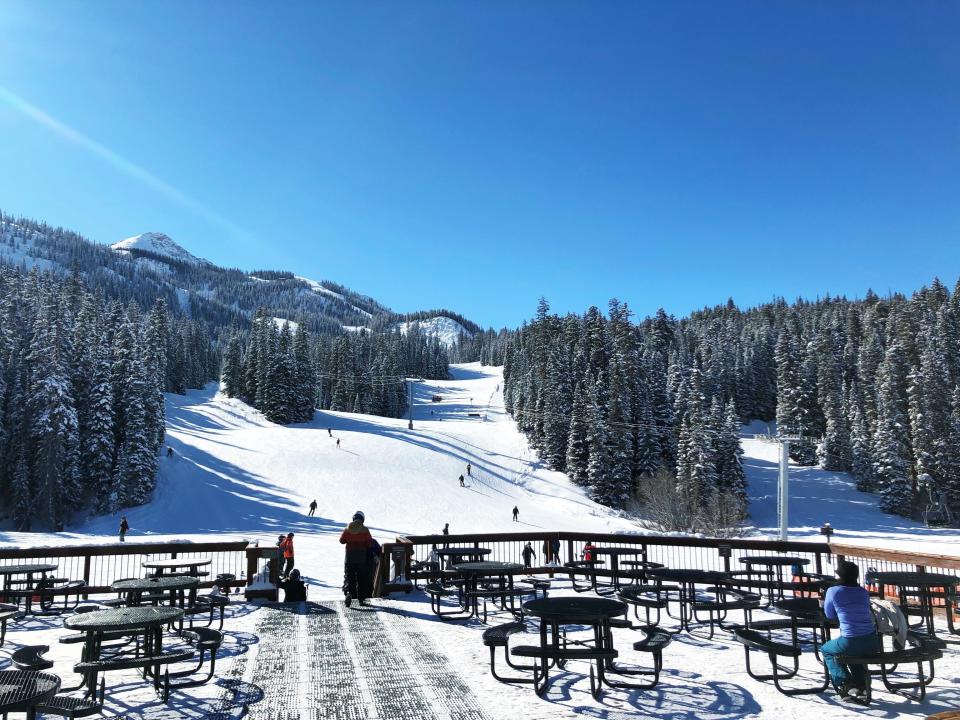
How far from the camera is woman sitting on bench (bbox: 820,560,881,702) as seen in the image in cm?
672

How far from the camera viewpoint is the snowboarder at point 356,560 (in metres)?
12.0

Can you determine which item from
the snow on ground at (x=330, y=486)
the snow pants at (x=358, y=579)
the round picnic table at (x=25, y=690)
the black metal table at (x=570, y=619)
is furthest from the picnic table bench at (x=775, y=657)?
the snow on ground at (x=330, y=486)

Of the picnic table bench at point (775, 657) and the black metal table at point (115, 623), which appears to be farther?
the black metal table at point (115, 623)

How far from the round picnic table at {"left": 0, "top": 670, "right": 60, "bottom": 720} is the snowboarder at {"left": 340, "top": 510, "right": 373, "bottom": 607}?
686cm

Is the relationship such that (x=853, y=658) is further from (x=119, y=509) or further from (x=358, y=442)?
(x=358, y=442)

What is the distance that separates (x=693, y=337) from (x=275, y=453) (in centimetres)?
8814

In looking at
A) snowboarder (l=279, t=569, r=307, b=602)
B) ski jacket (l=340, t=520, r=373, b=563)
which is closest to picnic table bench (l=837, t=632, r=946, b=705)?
ski jacket (l=340, t=520, r=373, b=563)

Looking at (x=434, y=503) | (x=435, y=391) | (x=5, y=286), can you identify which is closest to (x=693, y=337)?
(x=435, y=391)

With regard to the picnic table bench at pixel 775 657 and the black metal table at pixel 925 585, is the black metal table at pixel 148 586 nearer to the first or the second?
the picnic table bench at pixel 775 657

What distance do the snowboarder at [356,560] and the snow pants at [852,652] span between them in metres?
7.96

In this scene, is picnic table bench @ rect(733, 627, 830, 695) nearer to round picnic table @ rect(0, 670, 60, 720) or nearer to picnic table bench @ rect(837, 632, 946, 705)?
picnic table bench @ rect(837, 632, 946, 705)

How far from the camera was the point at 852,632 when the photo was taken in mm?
6762

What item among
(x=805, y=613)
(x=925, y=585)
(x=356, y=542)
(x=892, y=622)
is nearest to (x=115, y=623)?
(x=356, y=542)

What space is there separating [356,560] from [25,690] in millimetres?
7504
